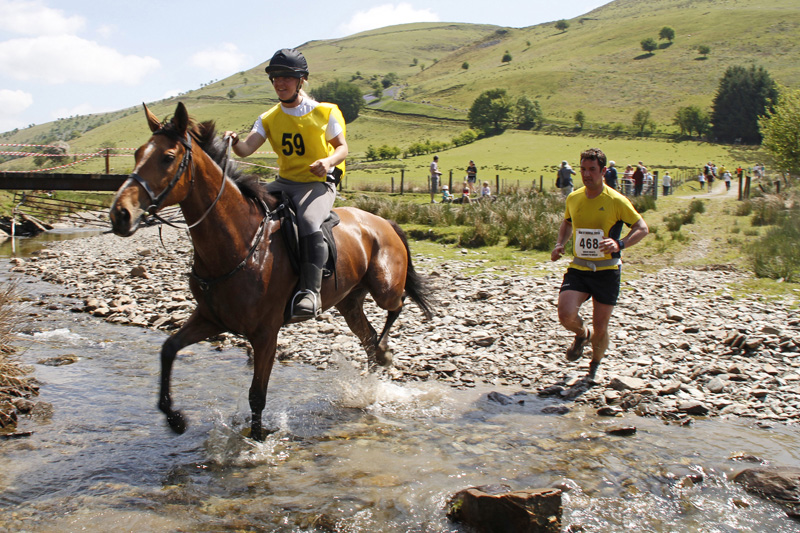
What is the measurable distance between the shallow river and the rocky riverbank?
0.52 metres

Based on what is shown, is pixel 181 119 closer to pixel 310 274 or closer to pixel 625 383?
pixel 310 274

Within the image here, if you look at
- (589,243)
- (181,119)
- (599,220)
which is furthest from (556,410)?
(181,119)

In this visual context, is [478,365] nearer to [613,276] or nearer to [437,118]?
[613,276]

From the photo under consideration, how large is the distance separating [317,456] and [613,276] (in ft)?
13.1

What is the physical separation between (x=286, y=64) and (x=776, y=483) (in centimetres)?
567

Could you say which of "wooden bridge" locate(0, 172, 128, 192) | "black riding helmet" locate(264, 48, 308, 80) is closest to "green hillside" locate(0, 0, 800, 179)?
"wooden bridge" locate(0, 172, 128, 192)

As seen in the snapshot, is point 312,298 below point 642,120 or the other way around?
below

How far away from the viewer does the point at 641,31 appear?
176m

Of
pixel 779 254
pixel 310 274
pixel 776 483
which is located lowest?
pixel 776 483

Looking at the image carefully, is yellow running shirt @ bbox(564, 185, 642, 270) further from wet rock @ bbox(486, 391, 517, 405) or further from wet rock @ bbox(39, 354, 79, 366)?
wet rock @ bbox(39, 354, 79, 366)

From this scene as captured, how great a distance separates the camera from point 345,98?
144125 mm

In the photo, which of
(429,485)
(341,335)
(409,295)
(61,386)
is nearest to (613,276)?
(409,295)

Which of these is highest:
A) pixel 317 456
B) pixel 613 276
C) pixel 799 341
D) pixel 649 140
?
pixel 649 140

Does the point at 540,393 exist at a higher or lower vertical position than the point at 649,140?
lower
